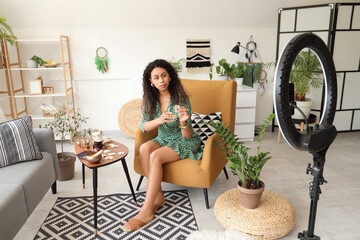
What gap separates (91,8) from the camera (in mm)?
3607

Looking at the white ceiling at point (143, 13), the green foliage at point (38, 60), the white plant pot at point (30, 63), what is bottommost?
the white plant pot at point (30, 63)

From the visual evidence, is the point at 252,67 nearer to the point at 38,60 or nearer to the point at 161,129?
the point at 161,129

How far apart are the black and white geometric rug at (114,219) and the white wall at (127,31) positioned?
203 centimetres

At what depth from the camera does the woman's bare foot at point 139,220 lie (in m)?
1.96

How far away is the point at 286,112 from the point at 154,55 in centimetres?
342

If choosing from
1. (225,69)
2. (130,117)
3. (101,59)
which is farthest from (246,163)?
(101,59)

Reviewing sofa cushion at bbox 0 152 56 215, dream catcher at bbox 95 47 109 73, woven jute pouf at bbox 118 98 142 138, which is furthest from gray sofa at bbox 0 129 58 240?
dream catcher at bbox 95 47 109 73

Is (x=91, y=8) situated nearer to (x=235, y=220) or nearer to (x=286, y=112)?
(x=235, y=220)

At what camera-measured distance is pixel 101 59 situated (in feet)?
12.9

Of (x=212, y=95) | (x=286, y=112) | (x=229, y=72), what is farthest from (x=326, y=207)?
(x=229, y=72)

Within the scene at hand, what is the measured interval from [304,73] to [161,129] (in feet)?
7.27

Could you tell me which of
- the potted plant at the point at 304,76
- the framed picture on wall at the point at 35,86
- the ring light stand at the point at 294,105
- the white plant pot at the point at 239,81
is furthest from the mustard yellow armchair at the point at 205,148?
the framed picture on wall at the point at 35,86

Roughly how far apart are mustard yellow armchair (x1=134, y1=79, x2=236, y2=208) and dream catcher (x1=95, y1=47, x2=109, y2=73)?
167 cm

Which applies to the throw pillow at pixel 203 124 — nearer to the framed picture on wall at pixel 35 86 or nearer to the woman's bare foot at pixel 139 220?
the woman's bare foot at pixel 139 220
